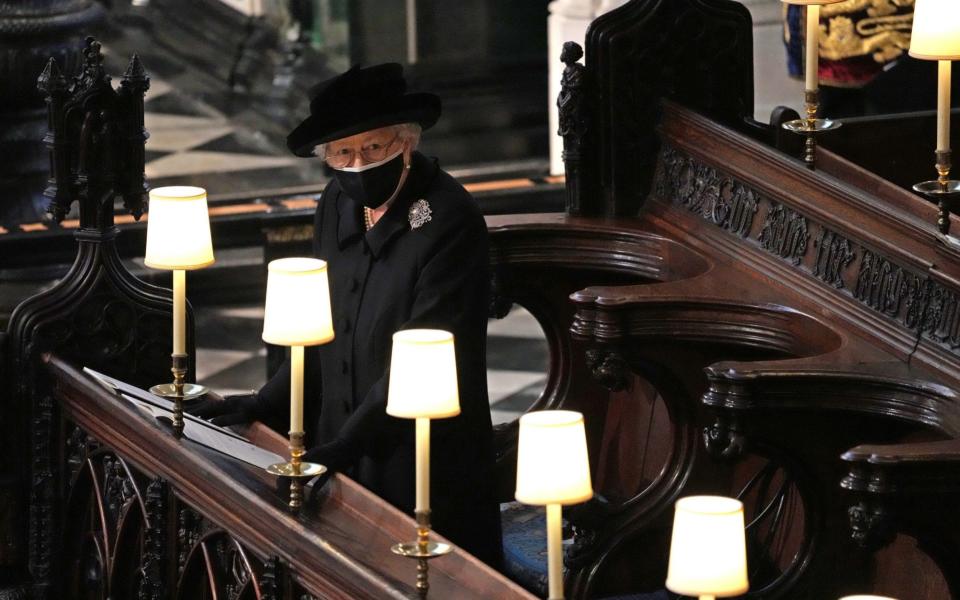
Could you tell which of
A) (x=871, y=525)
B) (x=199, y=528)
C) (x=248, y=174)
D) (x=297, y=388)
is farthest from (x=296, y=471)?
(x=248, y=174)

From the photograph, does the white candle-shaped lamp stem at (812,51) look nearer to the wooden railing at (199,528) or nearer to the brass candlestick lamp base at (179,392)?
the wooden railing at (199,528)

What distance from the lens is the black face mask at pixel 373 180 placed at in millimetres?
4367

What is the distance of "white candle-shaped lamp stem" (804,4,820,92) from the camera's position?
456 centimetres

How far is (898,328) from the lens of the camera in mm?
4309

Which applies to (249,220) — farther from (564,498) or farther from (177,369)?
(564,498)

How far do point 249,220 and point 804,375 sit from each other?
17.0 feet

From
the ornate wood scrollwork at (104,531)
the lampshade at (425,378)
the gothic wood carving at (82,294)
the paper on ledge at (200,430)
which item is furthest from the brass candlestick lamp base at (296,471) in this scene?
the gothic wood carving at (82,294)

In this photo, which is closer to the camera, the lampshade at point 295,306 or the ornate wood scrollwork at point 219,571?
the lampshade at point 295,306

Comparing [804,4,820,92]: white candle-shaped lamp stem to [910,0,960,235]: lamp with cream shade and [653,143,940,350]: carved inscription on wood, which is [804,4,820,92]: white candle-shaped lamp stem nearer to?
[653,143,940,350]: carved inscription on wood

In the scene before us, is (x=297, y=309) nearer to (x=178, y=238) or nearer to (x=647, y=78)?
(x=178, y=238)

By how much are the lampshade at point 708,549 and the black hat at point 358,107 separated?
160 cm

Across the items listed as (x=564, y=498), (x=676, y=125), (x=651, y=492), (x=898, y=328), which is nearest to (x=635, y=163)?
(x=676, y=125)

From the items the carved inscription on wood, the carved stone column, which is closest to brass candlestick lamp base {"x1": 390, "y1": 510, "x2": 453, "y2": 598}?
the carved inscription on wood

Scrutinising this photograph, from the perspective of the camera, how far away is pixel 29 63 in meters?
6.50
